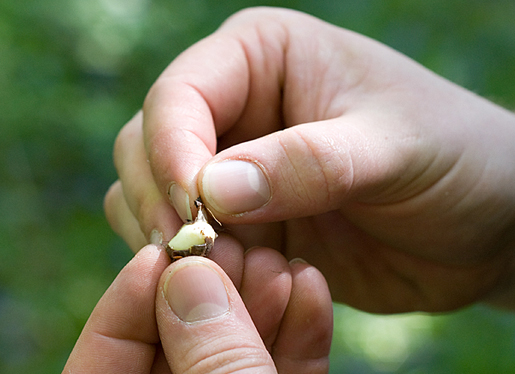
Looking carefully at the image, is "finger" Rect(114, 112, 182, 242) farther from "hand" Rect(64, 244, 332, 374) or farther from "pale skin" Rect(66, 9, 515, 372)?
"hand" Rect(64, 244, 332, 374)

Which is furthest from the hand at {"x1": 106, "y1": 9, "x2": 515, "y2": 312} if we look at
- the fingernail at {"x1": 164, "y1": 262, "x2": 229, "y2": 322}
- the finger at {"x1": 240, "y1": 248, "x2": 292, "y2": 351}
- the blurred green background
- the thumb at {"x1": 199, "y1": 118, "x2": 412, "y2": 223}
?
the blurred green background

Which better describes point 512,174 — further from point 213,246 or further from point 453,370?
point 453,370

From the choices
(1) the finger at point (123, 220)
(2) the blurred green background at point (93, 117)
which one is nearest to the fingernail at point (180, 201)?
(1) the finger at point (123, 220)

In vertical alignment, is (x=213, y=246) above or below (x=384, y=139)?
below

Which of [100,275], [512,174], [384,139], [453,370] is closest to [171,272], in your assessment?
[384,139]

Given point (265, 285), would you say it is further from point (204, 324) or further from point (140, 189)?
point (140, 189)

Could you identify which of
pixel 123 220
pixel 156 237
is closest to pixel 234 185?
pixel 156 237
